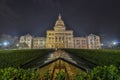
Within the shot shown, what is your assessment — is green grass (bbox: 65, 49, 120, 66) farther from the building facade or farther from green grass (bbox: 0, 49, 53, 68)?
the building facade

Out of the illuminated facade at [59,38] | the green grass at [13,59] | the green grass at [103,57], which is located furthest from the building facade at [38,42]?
the green grass at [13,59]

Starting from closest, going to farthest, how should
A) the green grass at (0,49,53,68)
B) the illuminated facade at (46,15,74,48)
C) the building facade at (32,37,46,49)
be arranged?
1. the green grass at (0,49,53,68)
2. the illuminated facade at (46,15,74,48)
3. the building facade at (32,37,46,49)

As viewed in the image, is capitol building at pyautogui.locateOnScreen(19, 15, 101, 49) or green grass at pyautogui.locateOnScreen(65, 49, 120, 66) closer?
green grass at pyautogui.locateOnScreen(65, 49, 120, 66)

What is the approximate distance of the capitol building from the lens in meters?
116

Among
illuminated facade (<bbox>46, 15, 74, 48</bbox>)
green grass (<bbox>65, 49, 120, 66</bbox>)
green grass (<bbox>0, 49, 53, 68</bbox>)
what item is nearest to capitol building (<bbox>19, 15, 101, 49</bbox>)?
illuminated facade (<bbox>46, 15, 74, 48</bbox>)

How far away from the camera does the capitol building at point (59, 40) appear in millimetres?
116425

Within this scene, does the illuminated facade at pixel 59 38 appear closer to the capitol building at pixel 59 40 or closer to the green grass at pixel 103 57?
the capitol building at pixel 59 40

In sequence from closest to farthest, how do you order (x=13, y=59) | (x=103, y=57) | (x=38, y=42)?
(x=13, y=59), (x=103, y=57), (x=38, y=42)

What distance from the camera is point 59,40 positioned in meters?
117

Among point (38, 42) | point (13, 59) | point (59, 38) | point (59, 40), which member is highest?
point (59, 38)

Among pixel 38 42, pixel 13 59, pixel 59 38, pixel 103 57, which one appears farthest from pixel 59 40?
pixel 13 59

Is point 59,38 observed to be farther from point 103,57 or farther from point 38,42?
point 103,57

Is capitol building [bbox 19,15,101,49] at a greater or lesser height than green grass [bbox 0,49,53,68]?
greater

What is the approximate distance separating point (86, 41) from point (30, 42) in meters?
40.2
